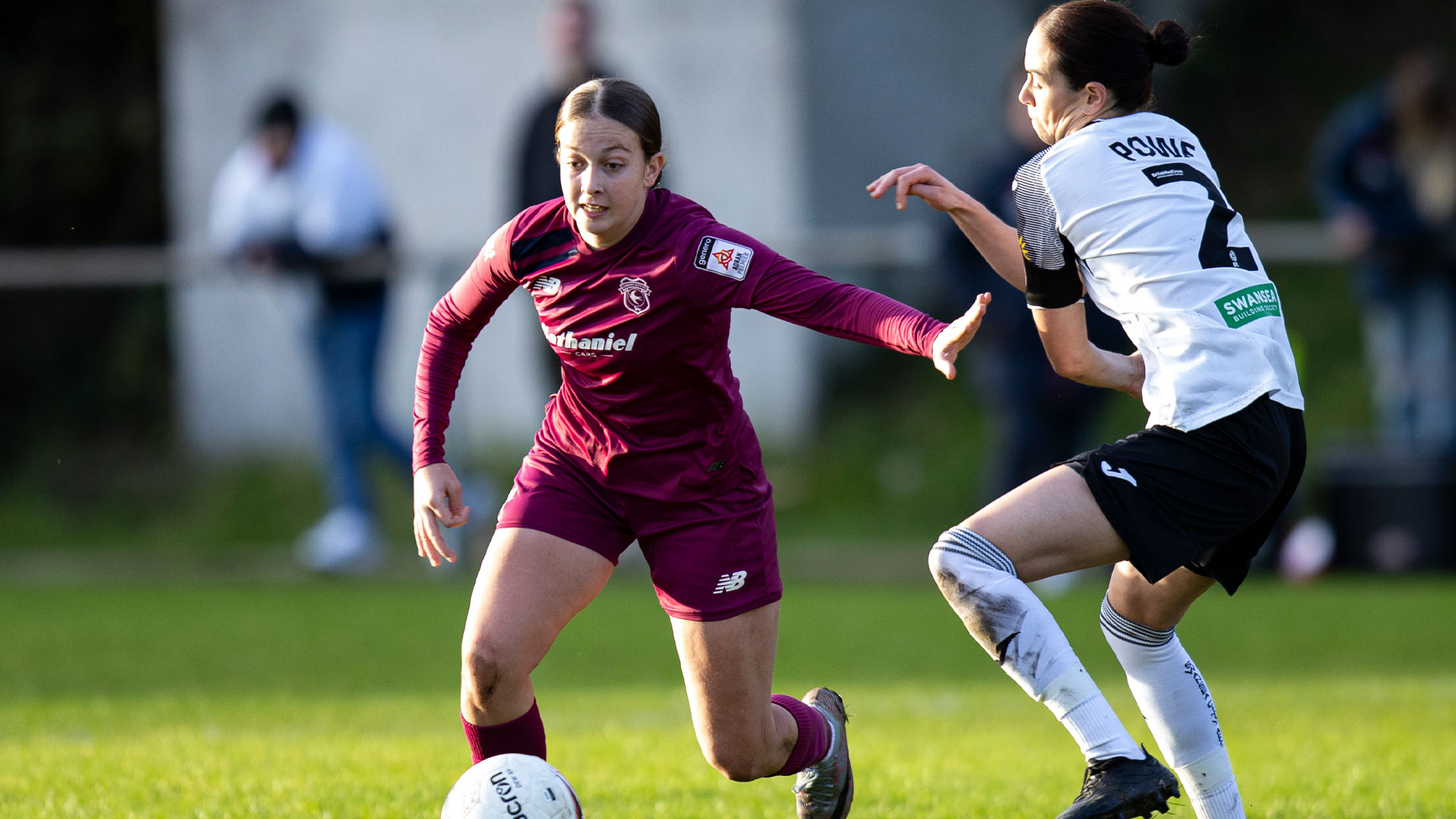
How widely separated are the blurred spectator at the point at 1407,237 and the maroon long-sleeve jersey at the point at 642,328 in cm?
834

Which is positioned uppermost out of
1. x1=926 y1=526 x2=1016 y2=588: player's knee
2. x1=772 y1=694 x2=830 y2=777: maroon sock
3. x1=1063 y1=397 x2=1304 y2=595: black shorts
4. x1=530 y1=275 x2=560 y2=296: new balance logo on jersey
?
x1=530 y1=275 x2=560 y2=296: new balance logo on jersey

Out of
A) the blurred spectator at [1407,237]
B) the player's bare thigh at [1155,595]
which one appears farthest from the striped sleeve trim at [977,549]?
the blurred spectator at [1407,237]

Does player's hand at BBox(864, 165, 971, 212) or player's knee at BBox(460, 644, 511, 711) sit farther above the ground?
player's hand at BBox(864, 165, 971, 212)

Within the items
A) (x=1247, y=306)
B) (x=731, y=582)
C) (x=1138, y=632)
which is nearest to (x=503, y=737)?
(x=731, y=582)

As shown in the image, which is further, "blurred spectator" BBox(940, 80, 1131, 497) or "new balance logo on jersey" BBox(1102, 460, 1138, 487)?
"blurred spectator" BBox(940, 80, 1131, 497)

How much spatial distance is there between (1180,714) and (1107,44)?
1715 mm

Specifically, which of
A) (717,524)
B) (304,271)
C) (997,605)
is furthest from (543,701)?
(304,271)

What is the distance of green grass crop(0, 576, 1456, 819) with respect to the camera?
4.89 m

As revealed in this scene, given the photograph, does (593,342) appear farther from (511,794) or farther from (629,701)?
(629,701)

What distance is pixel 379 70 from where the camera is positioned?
1498cm

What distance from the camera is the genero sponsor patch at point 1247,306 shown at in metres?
3.86

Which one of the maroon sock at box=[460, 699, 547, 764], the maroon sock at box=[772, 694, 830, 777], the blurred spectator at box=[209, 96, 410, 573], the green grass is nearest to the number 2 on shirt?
the green grass

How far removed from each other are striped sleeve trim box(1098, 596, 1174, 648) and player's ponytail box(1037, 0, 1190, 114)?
135cm

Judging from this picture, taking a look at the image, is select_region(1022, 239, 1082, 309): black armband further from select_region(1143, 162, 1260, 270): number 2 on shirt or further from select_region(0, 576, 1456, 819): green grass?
select_region(0, 576, 1456, 819): green grass
